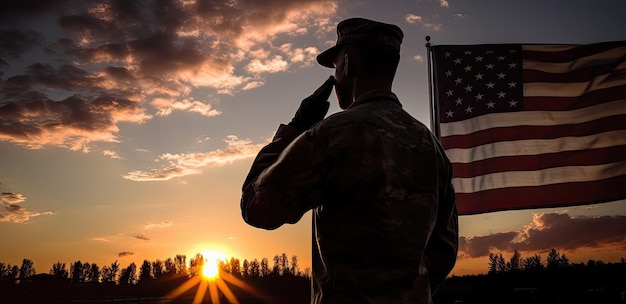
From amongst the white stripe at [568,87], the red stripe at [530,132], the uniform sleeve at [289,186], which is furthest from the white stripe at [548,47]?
the uniform sleeve at [289,186]

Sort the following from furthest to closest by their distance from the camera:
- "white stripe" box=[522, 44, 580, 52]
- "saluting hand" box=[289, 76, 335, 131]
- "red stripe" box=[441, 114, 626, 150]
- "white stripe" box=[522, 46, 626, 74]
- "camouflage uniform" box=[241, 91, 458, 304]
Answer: "white stripe" box=[522, 44, 580, 52] < "white stripe" box=[522, 46, 626, 74] < "red stripe" box=[441, 114, 626, 150] < "saluting hand" box=[289, 76, 335, 131] < "camouflage uniform" box=[241, 91, 458, 304]

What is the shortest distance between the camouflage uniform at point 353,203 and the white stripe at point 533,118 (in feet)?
20.6

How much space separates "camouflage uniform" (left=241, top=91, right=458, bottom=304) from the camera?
4.82 feet

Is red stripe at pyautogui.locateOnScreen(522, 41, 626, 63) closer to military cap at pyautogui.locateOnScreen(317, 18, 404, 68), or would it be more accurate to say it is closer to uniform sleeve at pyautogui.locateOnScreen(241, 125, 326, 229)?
military cap at pyautogui.locateOnScreen(317, 18, 404, 68)

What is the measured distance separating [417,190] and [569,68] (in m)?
7.07

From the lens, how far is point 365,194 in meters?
1.50

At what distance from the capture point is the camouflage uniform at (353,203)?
1.47 metres

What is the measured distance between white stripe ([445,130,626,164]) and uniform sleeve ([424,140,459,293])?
5.83 meters

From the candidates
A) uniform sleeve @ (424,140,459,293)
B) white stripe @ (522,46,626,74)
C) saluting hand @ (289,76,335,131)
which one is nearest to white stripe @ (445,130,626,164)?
white stripe @ (522,46,626,74)

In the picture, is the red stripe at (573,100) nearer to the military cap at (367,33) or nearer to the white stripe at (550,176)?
the white stripe at (550,176)

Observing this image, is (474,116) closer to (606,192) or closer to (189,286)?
(606,192)

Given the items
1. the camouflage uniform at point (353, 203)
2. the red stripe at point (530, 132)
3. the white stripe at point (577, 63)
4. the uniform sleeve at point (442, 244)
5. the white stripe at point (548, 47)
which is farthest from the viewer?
the white stripe at point (548, 47)

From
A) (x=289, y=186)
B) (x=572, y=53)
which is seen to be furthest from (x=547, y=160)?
(x=289, y=186)

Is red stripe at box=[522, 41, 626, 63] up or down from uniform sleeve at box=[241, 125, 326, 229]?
up
